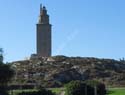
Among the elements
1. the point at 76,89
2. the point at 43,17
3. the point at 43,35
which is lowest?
the point at 76,89

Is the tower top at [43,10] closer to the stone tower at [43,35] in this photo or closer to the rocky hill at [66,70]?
the stone tower at [43,35]

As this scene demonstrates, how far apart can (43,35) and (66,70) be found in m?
37.0

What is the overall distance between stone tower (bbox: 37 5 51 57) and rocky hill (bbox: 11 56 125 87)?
11.0 metres

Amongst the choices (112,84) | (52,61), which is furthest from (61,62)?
(112,84)

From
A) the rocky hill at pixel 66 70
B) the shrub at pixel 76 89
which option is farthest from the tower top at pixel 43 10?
the shrub at pixel 76 89

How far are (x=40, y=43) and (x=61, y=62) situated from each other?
21.6m

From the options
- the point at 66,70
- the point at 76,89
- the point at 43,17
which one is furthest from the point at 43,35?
the point at 76,89

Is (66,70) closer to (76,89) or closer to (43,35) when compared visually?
(43,35)

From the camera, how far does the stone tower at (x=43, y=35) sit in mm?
162500

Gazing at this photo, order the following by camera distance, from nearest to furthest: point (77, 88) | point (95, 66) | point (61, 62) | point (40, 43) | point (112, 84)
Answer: point (77, 88) < point (112, 84) < point (95, 66) < point (61, 62) < point (40, 43)

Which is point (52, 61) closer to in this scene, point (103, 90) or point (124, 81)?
point (124, 81)

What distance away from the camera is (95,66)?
444ft

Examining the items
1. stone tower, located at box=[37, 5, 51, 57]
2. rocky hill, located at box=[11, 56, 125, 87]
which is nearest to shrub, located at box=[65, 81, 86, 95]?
rocky hill, located at box=[11, 56, 125, 87]

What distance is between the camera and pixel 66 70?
425ft
